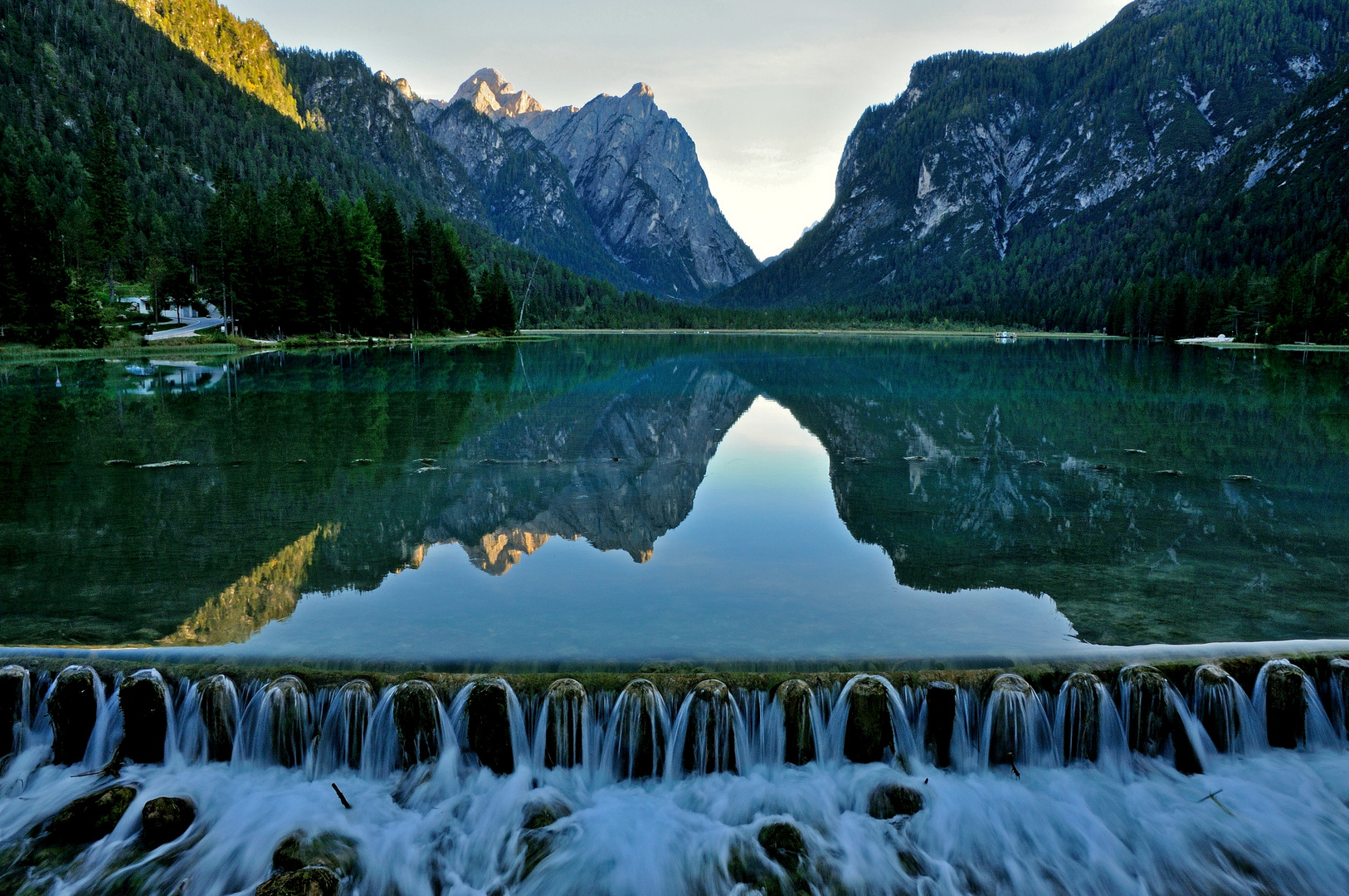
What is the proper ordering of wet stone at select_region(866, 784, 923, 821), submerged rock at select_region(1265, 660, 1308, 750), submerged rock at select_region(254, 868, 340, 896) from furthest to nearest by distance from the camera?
1. submerged rock at select_region(1265, 660, 1308, 750)
2. wet stone at select_region(866, 784, 923, 821)
3. submerged rock at select_region(254, 868, 340, 896)

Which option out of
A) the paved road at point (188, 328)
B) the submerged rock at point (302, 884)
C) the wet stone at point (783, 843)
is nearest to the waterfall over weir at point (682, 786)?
the wet stone at point (783, 843)

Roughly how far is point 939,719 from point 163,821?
6.55 meters

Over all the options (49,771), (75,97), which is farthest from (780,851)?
(75,97)

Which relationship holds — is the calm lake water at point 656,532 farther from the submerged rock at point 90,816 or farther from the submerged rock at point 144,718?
the submerged rock at point 90,816

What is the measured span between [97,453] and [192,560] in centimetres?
968

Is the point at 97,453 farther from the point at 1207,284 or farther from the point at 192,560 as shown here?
the point at 1207,284

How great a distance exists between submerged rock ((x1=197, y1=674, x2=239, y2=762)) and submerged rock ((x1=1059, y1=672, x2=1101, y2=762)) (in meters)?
7.62

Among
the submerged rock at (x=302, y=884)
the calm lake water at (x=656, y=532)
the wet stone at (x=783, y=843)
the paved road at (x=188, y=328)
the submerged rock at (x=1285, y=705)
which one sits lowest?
the wet stone at (x=783, y=843)

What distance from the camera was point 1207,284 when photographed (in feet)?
394

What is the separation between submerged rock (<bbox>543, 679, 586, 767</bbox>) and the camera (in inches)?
269

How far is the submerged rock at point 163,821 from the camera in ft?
20.0

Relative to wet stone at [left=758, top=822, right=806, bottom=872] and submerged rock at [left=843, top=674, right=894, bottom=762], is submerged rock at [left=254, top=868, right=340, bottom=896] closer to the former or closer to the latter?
wet stone at [left=758, top=822, right=806, bottom=872]

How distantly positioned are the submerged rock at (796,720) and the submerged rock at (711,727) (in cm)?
47

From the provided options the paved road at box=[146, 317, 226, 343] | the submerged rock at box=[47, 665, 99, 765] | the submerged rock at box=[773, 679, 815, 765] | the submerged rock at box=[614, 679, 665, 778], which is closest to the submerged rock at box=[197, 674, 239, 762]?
the submerged rock at box=[47, 665, 99, 765]
